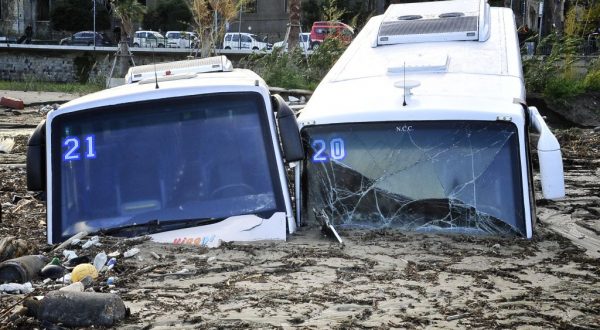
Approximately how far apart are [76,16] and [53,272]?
214 feet

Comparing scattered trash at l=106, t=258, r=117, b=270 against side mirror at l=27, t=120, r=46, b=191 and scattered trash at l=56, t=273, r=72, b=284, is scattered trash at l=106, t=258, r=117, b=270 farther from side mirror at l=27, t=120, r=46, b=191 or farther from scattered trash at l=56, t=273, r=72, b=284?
side mirror at l=27, t=120, r=46, b=191

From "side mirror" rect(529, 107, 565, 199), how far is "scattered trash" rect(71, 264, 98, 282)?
12.8ft

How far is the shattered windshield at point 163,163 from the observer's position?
876cm

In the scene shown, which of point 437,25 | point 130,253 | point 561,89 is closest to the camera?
point 130,253

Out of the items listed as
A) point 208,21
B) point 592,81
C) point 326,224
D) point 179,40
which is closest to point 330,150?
point 326,224

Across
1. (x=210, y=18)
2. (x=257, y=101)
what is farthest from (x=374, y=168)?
(x=210, y=18)

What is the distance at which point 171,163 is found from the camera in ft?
28.8

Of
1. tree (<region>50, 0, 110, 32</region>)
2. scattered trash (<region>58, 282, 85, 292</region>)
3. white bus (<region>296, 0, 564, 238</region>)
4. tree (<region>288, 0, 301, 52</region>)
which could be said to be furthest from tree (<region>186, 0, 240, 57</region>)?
tree (<region>50, 0, 110, 32</region>)

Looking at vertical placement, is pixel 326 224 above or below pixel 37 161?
below

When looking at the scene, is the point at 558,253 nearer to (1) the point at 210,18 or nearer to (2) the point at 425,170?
(2) the point at 425,170

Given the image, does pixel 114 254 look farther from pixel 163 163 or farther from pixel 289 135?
pixel 289 135

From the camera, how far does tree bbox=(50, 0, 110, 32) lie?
2785 inches

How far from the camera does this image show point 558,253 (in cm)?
890

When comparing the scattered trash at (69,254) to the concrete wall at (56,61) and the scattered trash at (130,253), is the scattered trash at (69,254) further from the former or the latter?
the concrete wall at (56,61)
